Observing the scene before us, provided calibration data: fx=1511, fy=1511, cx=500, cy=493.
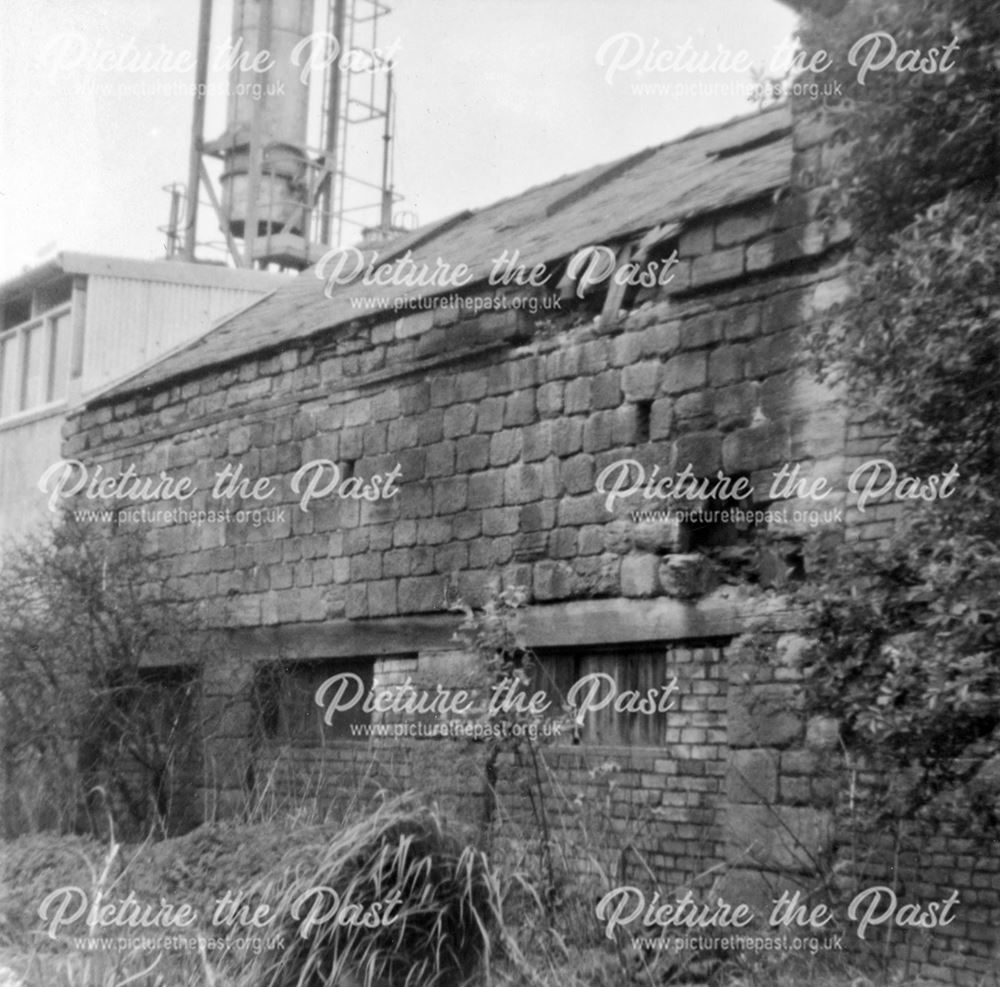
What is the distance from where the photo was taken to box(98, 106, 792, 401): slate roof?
982 cm

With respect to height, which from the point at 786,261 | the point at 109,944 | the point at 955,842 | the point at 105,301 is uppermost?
the point at 105,301

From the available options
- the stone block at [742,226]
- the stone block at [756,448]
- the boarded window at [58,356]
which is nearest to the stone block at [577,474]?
the stone block at [756,448]

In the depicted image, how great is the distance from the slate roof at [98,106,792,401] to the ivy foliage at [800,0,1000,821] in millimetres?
2032

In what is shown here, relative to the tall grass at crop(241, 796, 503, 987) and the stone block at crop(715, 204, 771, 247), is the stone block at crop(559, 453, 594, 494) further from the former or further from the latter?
the tall grass at crop(241, 796, 503, 987)

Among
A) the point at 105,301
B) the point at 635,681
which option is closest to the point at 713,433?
the point at 635,681

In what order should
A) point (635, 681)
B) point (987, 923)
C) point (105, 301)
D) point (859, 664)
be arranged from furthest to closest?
1. point (105, 301)
2. point (635, 681)
3. point (987, 923)
4. point (859, 664)

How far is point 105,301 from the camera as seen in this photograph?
16.3 metres

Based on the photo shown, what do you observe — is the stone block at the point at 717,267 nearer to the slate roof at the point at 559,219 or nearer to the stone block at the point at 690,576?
the slate roof at the point at 559,219

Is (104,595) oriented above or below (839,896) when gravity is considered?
above

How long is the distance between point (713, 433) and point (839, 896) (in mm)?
2781

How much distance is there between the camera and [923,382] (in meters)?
6.20

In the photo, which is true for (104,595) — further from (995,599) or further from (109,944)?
(995,599)

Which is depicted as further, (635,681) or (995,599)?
(635,681)

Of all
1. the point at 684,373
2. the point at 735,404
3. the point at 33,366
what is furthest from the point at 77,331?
the point at 735,404
